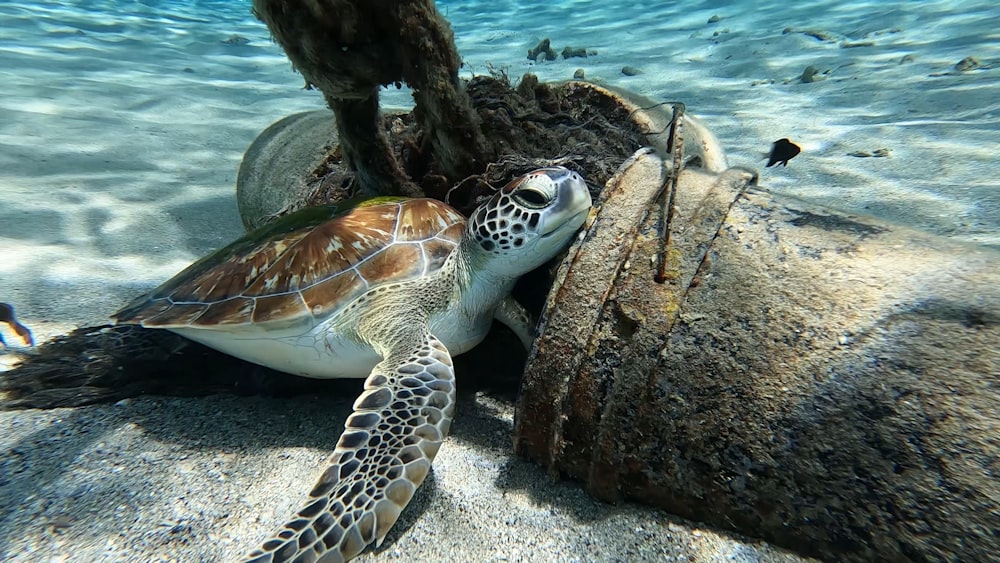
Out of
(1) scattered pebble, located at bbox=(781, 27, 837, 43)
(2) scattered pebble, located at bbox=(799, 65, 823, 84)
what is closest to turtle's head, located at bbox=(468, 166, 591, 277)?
(2) scattered pebble, located at bbox=(799, 65, 823, 84)

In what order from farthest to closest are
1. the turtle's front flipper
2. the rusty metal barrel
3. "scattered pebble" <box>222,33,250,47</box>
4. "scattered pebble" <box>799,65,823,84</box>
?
1. "scattered pebble" <box>222,33,250,47</box>
2. "scattered pebble" <box>799,65,823,84</box>
3. the turtle's front flipper
4. the rusty metal barrel

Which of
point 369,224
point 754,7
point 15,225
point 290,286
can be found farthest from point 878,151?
point 754,7

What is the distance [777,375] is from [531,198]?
1055 mm

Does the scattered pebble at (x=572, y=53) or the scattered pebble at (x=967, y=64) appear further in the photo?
the scattered pebble at (x=572, y=53)

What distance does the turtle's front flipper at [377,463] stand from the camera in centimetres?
Result: 121

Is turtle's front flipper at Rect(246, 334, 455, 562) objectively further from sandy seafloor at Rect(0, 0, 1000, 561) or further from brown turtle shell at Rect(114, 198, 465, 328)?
brown turtle shell at Rect(114, 198, 465, 328)

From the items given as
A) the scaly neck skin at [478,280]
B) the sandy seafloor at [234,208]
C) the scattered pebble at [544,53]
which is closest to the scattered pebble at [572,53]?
the scattered pebble at [544,53]

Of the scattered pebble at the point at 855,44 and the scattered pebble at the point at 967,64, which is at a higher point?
the scattered pebble at the point at 855,44

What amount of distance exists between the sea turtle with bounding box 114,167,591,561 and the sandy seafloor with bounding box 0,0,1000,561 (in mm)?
249

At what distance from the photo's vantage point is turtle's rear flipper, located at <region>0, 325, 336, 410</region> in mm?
1856

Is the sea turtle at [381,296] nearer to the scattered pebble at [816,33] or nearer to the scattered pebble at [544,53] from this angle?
the scattered pebble at [544,53]

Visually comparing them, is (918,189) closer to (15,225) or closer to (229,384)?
(229,384)

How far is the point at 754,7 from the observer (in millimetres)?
13922

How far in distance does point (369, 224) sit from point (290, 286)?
0.44 metres
